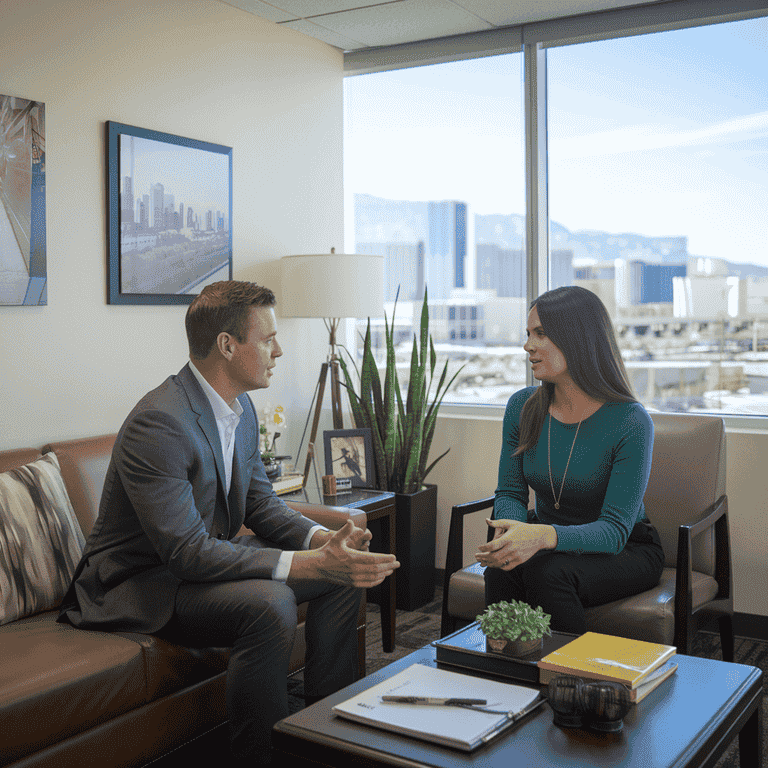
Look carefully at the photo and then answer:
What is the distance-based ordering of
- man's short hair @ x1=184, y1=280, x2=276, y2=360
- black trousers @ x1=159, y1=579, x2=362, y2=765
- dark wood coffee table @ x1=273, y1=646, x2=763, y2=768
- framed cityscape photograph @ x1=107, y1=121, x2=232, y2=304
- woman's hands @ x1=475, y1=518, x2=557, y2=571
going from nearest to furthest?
1. dark wood coffee table @ x1=273, y1=646, x2=763, y2=768
2. black trousers @ x1=159, y1=579, x2=362, y2=765
3. woman's hands @ x1=475, y1=518, x2=557, y2=571
4. man's short hair @ x1=184, y1=280, x2=276, y2=360
5. framed cityscape photograph @ x1=107, y1=121, x2=232, y2=304

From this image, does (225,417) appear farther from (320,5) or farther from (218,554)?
(320,5)

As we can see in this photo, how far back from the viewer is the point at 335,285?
366cm

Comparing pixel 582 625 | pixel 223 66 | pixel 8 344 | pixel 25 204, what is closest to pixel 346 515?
pixel 582 625

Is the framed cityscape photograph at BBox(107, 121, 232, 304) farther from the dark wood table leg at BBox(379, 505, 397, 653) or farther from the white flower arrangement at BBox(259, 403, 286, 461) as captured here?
the dark wood table leg at BBox(379, 505, 397, 653)

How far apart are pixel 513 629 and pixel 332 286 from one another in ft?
6.80

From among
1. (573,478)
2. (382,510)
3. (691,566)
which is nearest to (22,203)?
(382,510)

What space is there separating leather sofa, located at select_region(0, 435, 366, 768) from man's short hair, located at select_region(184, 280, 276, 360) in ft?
2.31

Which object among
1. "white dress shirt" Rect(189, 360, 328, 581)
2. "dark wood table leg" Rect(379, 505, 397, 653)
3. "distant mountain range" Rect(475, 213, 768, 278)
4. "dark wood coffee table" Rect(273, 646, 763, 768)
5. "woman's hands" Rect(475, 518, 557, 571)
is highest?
"distant mountain range" Rect(475, 213, 768, 278)

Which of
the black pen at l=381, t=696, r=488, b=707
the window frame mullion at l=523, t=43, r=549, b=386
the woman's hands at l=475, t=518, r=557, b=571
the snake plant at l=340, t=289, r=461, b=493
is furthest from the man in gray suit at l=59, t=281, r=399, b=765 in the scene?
the window frame mullion at l=523, t=43, r=549, b=386

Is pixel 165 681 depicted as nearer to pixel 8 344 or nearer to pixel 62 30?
pixel 8 344

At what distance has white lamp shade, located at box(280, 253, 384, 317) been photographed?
3.66 metres

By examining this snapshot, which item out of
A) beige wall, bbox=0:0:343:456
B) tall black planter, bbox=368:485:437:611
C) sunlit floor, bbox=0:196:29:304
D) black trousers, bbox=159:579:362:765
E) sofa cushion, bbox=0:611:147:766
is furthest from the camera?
tall black planter, bbox=368:485:437:611

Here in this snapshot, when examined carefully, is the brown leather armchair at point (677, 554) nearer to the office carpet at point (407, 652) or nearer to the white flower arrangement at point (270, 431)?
the office carpet at point (407, 652)

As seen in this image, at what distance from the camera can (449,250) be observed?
4.36m
